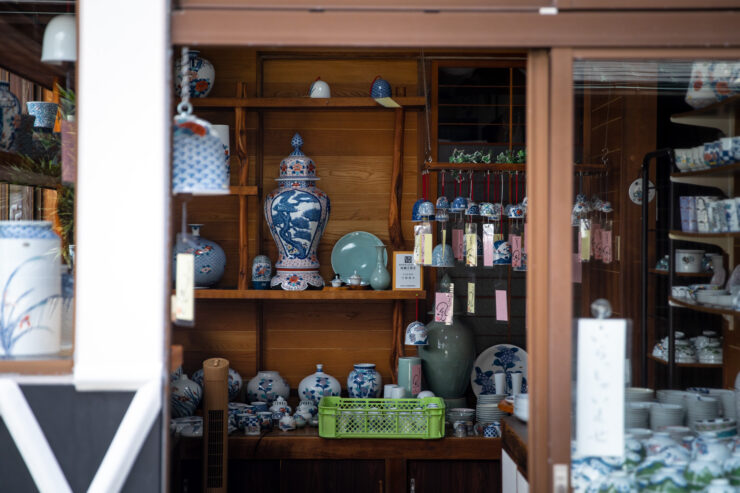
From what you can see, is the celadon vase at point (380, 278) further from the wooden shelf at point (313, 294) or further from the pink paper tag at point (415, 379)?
the pink paper tag at point (415, 379)

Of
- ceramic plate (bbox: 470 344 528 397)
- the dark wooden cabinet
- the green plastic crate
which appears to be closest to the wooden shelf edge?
the green plastic crate

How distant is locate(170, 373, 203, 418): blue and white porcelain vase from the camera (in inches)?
132

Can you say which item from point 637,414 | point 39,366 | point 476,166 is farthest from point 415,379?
point 39,366

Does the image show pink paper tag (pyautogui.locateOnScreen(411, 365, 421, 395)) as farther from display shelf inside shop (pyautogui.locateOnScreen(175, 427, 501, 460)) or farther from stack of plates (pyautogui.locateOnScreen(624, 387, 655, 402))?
stack of plates (pyautogui.locateOnScreen(624, 387, 655, 402))

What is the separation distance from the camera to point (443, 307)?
351cm

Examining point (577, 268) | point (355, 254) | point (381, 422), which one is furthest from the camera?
point (355, 254)

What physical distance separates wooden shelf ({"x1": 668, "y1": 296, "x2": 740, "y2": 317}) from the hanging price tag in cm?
101

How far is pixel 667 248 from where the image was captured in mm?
2490

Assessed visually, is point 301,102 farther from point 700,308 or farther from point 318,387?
point 700,308

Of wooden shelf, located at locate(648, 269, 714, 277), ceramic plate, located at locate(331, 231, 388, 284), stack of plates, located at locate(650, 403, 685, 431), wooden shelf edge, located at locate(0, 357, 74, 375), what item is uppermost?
ceramic plate, located at locate(331, 231, 388, 284)

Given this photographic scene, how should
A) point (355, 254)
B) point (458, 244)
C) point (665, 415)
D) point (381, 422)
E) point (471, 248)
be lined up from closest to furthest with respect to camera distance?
point (665, 415) < point (381, 422) < point (471, 248) < point (458, 244) < point (355, 254)

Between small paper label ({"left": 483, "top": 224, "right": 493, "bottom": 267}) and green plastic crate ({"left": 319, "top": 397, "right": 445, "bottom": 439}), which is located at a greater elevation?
small paper label ({"left": 483, "top": 224, "right": 493, "bottom": 267})

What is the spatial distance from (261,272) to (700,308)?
192 cm

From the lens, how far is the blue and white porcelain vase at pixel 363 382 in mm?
3539
